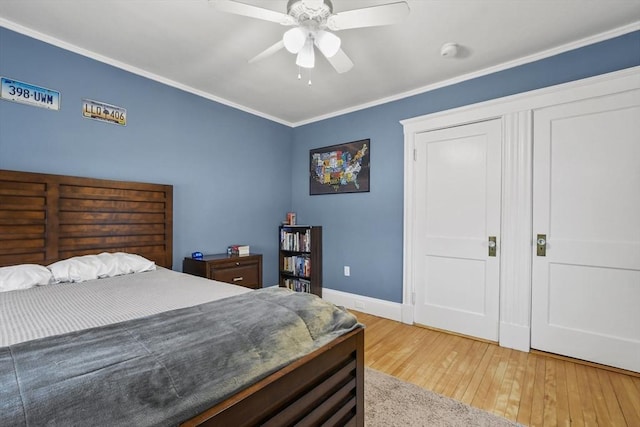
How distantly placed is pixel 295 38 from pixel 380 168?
197cm

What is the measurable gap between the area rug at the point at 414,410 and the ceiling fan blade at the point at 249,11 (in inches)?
89.8

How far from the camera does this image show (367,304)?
340cm

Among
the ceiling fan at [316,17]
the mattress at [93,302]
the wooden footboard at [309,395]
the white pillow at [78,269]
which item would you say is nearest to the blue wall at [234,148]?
the white pillow at [78,269]

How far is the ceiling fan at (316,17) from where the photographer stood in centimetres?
146

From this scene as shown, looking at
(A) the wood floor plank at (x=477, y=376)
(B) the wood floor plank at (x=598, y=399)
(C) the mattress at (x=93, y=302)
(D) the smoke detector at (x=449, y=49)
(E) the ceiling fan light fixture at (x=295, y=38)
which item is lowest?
(A) the wood floor plank at (x=477, y=376)

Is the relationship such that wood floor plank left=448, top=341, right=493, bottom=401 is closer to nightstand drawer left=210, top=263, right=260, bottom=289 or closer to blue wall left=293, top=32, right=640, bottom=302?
blue wall left=293, top=32, right=640, bottom=302

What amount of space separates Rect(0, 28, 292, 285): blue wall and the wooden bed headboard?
0.48ft

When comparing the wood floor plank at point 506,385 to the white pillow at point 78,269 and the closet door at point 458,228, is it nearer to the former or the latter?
the closet door at point 458,228

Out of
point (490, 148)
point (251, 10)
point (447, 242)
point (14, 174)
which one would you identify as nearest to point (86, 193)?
point (14, 174)

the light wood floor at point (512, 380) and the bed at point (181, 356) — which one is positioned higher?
the bed at point (181, 356)

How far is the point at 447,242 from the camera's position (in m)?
2.85

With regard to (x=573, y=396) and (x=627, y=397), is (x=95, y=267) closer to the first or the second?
(x=573, y=396)

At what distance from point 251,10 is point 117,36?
4.58 feet

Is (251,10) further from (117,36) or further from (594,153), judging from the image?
(594,153)
